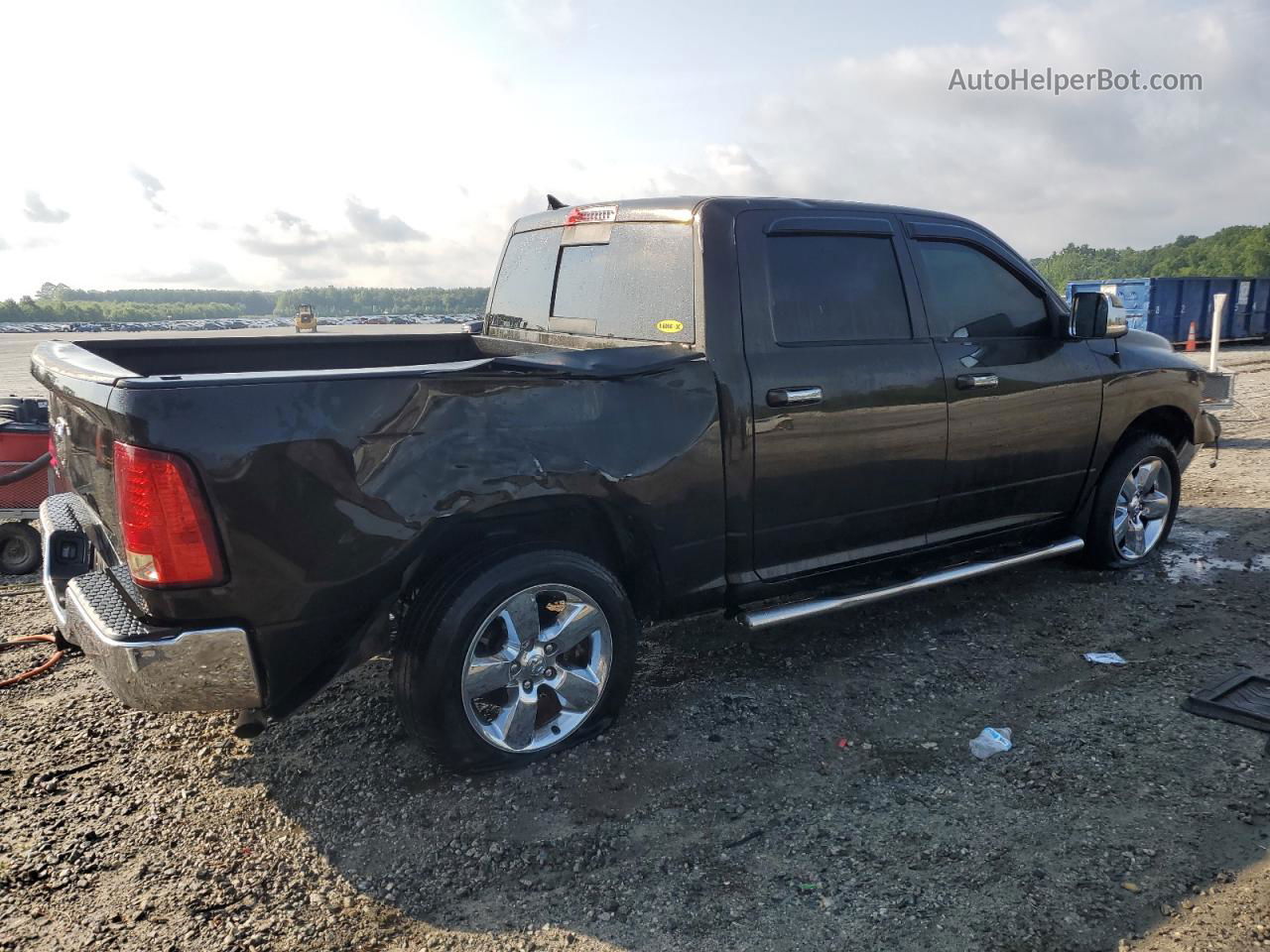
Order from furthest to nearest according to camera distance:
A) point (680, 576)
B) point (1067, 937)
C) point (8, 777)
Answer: point (680, 576) → point (8, 777) → point (1067, 937)

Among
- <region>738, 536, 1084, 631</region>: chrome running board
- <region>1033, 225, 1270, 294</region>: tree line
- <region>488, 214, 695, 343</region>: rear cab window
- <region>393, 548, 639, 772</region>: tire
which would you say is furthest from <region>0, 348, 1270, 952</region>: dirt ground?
<region>1033, 225, 1270, 294</region>: tree line

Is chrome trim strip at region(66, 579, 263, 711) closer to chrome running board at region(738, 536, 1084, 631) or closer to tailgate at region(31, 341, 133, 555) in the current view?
tailgate at region(31, 341, 133, 555)

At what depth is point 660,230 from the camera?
150 inches

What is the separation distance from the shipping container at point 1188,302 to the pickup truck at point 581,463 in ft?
69.4

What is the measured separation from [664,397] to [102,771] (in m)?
2.48

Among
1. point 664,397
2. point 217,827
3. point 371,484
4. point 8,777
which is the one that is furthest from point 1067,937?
point 8,777

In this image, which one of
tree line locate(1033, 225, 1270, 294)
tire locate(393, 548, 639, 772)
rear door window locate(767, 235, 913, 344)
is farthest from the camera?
tree line locate(1033, 225, 1270, 294)

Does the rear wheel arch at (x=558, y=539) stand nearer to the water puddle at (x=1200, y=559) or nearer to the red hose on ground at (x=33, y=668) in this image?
the red hose on ground at (x=33, y=668)

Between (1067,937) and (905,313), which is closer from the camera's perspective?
(1067,937)

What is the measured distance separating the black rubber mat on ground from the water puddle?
143 cm

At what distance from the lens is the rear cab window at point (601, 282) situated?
3.71 m

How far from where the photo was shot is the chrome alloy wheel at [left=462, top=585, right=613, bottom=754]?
125 inches

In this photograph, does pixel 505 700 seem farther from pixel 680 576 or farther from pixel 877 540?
pixel 877 540

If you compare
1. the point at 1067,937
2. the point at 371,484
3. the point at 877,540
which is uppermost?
the point at 371,484
